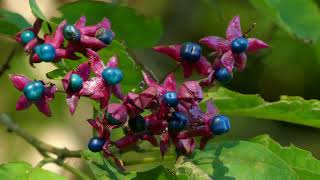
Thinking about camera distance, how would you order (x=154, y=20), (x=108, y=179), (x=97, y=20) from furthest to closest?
(x=154, y=20), (x=97, y=20), (x=108, y=179)

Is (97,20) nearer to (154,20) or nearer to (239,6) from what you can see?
(154,20)

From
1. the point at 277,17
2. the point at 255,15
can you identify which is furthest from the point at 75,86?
the point at 255,15

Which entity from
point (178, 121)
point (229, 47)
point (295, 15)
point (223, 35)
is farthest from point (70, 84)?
point (223, 35)

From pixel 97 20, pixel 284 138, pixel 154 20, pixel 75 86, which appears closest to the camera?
pixel 75 86

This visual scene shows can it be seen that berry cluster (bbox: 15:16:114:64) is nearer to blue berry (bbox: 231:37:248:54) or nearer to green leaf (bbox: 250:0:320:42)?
blue berry (bbox: 231:37:248:54)

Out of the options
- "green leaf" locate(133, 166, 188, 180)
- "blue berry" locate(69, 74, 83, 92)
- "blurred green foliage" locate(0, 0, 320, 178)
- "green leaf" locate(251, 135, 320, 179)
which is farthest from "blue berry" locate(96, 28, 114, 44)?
"green leaf" locate(251, 135, 320, 179)

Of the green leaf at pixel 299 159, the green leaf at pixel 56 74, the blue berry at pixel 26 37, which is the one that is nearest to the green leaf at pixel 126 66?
the green leaf at pixel 56 74

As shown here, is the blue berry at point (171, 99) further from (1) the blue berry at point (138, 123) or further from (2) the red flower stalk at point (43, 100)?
(2) the red flower stalk at point (43, 100)
